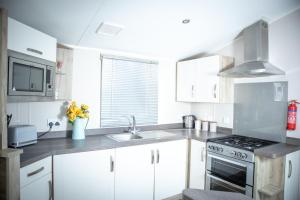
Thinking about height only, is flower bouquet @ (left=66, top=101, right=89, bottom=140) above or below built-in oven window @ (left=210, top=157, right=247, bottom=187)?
above

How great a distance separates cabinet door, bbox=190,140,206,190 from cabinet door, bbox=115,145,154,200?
57cm

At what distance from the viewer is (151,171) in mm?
2268

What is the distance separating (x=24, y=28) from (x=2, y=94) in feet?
2.20

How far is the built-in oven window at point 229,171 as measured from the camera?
194 cm

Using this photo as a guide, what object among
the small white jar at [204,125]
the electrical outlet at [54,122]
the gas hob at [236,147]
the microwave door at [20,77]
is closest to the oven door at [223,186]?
the gas hob at [236,147]

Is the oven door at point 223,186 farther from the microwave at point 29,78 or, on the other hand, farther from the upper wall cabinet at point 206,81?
the microwave at point 29,78

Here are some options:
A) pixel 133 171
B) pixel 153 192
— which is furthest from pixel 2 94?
pixel 153 192

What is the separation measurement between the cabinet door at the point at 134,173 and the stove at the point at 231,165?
0.71 metres

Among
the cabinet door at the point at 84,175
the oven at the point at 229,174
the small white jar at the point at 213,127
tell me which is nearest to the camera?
the cabinet door at the point at 84,175

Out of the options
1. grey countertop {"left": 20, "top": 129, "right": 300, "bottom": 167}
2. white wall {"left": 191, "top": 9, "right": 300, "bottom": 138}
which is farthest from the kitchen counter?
white wall {"left": 191, "top": 9, "right": 300, "bottom": 138}

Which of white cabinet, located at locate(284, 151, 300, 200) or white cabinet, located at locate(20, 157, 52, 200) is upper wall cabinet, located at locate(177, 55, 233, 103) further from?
white cabinet, located at locate(20, 157, 52, 200)

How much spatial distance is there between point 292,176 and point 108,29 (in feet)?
8.26

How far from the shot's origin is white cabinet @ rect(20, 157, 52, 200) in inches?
A: 54.4

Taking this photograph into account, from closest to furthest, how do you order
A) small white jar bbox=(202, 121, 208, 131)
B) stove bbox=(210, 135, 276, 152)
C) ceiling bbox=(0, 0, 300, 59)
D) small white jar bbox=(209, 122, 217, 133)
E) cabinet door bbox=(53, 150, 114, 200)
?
ceiling bbox=(0, 0, 300, 59)
cabinet door bbox=(53, 150, 114, 200)
stove bbox=(210, 135, 276, 152)
small white jar bbox=(209, 122, 217, 133)
small white jar bbox=(202, 121, 208, 131)
